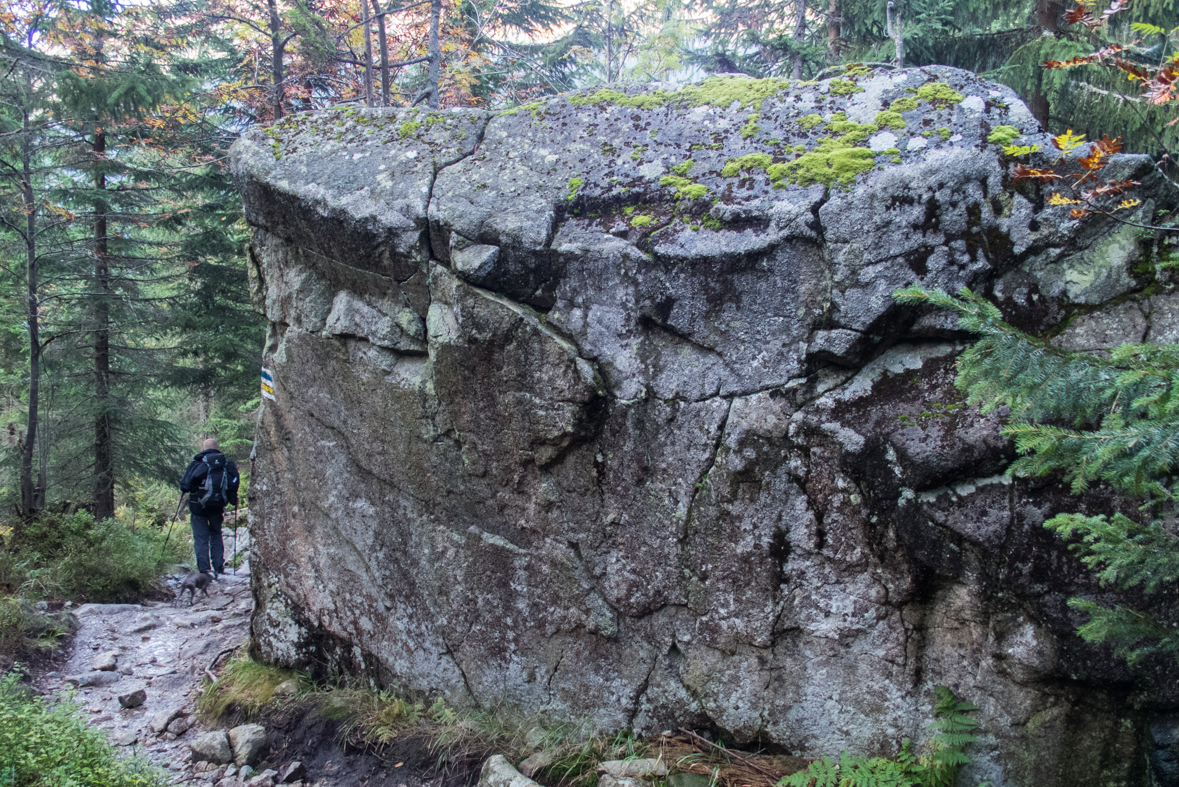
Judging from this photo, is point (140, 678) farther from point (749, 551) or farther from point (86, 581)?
point (749, 551)

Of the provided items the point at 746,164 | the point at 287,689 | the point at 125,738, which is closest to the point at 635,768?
the point at 287,689

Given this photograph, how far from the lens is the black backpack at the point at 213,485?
8.59 metres

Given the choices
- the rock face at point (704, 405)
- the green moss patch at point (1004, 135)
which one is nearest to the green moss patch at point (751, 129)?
the rock face at point (704, 405)

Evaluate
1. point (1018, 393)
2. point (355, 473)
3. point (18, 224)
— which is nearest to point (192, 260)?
point (18, 224)

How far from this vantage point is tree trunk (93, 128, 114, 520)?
36.9ft

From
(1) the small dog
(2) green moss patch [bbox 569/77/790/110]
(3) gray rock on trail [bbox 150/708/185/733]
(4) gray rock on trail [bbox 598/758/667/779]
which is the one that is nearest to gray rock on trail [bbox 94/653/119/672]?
(3) gray rock on trail [bbox 150/708/185/733]

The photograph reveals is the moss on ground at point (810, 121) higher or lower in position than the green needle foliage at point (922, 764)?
higher

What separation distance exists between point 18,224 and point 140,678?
8.08m

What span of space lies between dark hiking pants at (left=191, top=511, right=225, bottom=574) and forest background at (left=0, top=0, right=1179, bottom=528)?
8.22 ft

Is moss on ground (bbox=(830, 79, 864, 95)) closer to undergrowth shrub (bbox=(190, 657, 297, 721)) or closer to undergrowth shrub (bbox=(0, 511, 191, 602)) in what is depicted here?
undergrowth shrub (bbox=(190, 657, 297, 721))

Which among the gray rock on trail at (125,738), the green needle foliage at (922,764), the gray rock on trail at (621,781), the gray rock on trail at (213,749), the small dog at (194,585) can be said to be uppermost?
the green needle foliage at (922,764)

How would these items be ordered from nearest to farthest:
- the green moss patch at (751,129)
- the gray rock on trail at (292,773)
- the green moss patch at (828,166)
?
the green moss patch at (828,166) → the green moss patch at (751,129) → the gray rock on trail at (292,773)

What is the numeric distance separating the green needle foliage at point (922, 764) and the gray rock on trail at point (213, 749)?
405cm

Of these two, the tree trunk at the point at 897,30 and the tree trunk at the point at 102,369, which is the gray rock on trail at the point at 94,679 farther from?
the tree trunk at the point at 897,30
